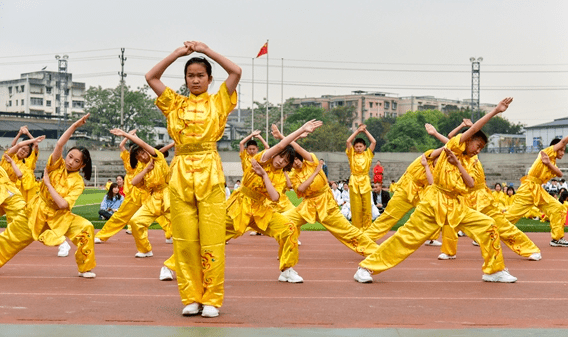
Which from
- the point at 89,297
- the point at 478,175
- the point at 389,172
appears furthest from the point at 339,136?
the point at 89,297

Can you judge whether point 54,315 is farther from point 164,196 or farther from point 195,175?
point 164,196

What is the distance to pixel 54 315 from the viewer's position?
19.5ft

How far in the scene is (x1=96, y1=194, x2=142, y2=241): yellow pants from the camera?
12125mm

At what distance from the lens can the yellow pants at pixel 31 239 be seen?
313 inches

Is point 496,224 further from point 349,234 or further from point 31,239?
point 31,239

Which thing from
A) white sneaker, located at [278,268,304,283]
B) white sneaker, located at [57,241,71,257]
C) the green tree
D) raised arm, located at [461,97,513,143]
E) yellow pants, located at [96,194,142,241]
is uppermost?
the green tree

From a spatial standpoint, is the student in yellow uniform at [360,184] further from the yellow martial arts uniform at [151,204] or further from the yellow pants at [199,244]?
the yellow pants at [199,244]

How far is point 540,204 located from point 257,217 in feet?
21.5

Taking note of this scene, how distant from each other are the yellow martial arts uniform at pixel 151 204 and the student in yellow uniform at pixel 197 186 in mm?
4376

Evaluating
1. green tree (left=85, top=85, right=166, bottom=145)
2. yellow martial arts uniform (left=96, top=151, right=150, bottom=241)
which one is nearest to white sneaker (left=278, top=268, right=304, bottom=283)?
yellow martial arts uniform (left=96, top=151, right=150, bottom=241)

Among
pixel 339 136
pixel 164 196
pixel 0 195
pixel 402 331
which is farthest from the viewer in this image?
pixel 339 136

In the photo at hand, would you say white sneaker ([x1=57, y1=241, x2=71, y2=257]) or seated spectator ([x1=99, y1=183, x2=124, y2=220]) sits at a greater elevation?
seated spectator ([x1=99, y1=183, x2=124, y2=220])

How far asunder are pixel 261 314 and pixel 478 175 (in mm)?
5560

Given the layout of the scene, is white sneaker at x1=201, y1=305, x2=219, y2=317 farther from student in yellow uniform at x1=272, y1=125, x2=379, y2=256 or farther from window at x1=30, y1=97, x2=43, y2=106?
window at x1=30, y1=97, x2=43, y2=106
